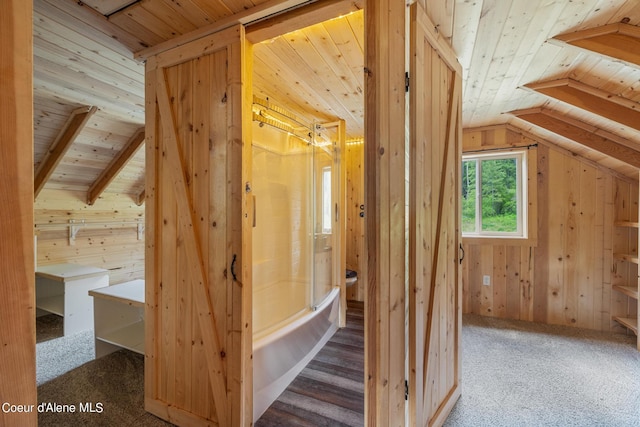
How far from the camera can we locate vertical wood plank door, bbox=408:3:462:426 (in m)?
1.32

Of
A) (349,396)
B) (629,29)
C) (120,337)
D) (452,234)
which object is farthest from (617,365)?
(120,337)

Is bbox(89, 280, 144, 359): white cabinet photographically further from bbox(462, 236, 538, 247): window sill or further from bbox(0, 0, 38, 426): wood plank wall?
bbox(462, 236, 538, 247): window sill

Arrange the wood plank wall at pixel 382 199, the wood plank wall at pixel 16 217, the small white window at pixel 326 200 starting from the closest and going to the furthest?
1. the wood plank wall at pixel 16 217
2. the wood plank wall at pixel 382 199
3. the small white window at pixel 326 200

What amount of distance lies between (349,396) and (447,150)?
1.76 metres

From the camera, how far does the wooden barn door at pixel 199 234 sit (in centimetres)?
145

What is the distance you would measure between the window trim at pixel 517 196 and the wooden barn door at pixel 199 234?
2.60 metres

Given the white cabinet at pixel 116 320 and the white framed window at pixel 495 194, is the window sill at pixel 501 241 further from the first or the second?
the white cabinet at pixel 116 320

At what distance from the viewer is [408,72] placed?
1.30 meters

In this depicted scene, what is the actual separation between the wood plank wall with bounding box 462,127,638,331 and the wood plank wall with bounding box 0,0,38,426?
3606 millimetres

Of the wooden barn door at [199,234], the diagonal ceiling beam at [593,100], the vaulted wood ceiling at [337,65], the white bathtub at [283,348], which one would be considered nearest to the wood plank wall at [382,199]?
the vaulted wood ceiling at [337,65]

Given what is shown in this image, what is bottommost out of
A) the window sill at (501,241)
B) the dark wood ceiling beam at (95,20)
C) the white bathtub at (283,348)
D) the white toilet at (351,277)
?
the white bathtub at (283,348)

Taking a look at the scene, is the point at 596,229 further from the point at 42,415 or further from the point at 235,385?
the point at 42,415

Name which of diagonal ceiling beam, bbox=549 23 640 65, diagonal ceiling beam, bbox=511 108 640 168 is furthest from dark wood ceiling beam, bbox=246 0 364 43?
diagonal ceiling beam, bbox=511 108 640 168

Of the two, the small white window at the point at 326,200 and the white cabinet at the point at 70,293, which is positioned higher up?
the small white window at the point at 326,200
